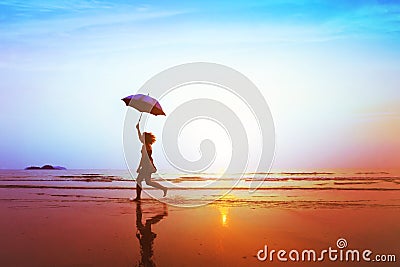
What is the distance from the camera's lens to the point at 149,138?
1612 cm

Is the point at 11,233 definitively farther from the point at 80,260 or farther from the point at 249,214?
the point at 249,214

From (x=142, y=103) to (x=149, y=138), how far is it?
1261mm

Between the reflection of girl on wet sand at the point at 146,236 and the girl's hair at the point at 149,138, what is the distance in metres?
2.77

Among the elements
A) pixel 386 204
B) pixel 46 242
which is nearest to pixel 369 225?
pixel 386 204

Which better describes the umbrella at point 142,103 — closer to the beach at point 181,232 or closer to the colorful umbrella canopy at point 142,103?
the colorful umbrella canopy at point 142,103

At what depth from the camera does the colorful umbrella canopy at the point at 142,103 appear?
15867 mm

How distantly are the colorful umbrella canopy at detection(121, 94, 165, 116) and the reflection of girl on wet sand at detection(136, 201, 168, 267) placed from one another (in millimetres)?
3661

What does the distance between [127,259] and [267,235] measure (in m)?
3.74

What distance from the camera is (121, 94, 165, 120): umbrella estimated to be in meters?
15.9

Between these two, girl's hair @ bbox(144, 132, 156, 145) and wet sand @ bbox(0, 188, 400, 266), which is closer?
wet sand @ bbox(0, 188, 400, 266)

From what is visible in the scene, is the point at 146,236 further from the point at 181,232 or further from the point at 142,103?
the point at 142,103
